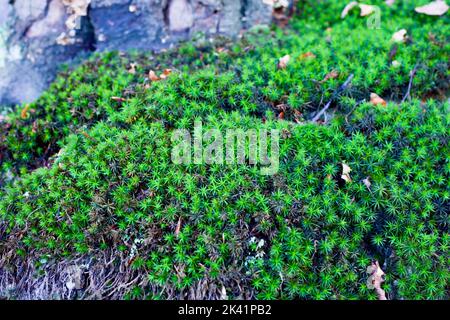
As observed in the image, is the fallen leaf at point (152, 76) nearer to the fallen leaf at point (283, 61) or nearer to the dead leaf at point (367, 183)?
the fallen leaf at point (283, 61)

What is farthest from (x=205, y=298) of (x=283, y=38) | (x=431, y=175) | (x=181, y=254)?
(x=283, y=38)

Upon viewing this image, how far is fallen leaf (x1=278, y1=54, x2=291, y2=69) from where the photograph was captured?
4953 millimetres

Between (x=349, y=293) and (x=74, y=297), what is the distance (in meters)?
2.47

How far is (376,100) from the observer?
455 centimetres

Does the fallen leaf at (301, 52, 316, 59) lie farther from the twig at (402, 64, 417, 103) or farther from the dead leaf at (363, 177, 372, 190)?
the dead leaf at (363, 177, 372, 190)

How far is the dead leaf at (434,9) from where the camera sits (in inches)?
225

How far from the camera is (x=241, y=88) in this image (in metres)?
4.55

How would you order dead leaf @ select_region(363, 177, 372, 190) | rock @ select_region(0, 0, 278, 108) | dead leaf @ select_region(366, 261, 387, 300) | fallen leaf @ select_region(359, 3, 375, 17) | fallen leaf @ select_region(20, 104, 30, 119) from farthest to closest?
fallen leaf @ select_region(359, 3, 375, 17) → rock @ select_region(0, 0, 278, 108) → fallen leaf @ select_region(20, 104, 30, 119) → dead leaf @ select_region(363, 177, 372, 190) → dead leaf @ select_region(366, 261, 387, 300)

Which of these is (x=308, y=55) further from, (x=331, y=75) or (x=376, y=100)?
(x=376, y=100)

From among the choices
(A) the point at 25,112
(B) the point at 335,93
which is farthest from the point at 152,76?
(B) the point at 335,93

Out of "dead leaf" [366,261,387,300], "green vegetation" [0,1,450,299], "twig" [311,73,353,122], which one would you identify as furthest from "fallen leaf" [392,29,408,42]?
"dead leaf" [366,261,387,300]

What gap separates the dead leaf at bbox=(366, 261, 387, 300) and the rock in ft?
12.4

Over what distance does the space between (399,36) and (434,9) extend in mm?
1013
